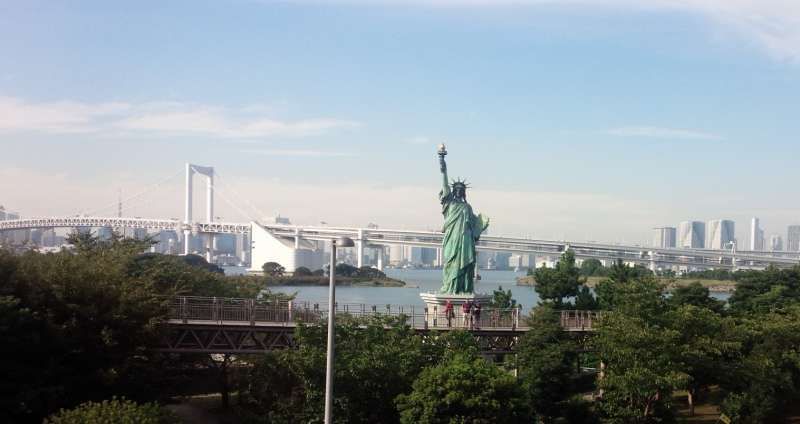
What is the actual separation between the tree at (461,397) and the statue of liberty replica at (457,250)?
666cm

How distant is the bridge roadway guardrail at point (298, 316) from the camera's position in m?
17.2

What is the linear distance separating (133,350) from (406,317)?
18.2 ft

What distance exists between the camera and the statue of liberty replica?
21.1 meters

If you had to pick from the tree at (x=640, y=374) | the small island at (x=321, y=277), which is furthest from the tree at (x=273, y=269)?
the tree at (x=640, y=374)

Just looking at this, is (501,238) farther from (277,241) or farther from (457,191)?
(457,191)

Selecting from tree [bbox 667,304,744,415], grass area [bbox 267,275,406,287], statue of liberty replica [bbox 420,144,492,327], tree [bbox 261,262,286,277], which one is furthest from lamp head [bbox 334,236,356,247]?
tree [bbox 261,262,286,277]

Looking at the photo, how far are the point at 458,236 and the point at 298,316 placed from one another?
5.71m

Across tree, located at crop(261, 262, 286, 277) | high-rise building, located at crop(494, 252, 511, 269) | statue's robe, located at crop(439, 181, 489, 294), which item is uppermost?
statue's robe, located at crop(439, 181, 489, 294)

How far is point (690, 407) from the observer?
20000mm

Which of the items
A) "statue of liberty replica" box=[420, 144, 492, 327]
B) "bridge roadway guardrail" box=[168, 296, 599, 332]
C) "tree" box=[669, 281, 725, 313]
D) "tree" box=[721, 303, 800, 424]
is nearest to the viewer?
"bridge roadway guardrail" box=[168, 296, 599, 332]

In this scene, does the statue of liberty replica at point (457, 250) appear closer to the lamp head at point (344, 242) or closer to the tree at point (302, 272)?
the lamp head at point (344, 242)

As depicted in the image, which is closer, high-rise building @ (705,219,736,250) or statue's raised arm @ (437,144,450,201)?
statue's raised arm @ (437,144,450,201)

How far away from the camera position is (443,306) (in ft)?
68.8

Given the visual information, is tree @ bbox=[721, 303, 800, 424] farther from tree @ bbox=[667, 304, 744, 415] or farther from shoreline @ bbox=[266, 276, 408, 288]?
shoreline @ bbox=[266, 276, 408, 288]
